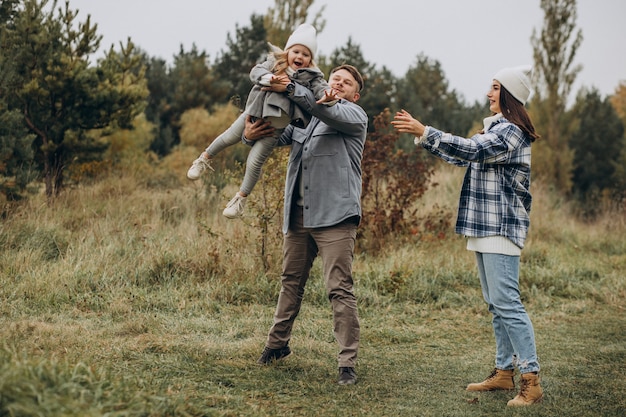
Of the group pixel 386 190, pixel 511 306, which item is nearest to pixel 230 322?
pixel 511 306

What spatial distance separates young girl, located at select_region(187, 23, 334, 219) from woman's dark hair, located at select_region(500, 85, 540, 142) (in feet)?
3.50

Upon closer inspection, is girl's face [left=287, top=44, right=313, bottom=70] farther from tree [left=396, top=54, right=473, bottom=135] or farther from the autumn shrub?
tree [left=396, top=54, right=473, bottom=135]

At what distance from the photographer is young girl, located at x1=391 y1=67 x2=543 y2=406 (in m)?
3.99

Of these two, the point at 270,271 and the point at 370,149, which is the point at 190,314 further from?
the point at 370,149

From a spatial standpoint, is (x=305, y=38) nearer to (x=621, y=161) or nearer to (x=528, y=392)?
(x=528, y=392)

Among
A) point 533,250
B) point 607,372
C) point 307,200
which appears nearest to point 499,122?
point 307,200

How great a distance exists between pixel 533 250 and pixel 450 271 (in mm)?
2008

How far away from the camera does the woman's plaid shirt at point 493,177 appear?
157 inches

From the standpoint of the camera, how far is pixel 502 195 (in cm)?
412

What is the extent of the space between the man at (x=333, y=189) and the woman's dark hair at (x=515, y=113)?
870 millimetres

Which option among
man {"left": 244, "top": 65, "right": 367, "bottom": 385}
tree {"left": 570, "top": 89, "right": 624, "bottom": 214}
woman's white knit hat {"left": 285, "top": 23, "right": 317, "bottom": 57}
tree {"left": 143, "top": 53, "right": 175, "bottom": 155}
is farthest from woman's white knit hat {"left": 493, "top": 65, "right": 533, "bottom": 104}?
tree {"left": 570, "top": 89, "right": 624, "bottom": 214}

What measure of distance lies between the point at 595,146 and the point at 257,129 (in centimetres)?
2418

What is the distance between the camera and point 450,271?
8.26 m

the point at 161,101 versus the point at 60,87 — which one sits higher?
the point at 161,101
